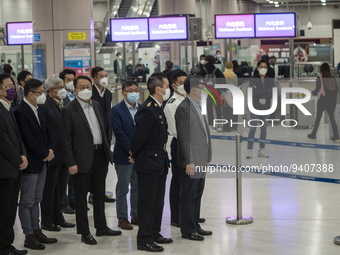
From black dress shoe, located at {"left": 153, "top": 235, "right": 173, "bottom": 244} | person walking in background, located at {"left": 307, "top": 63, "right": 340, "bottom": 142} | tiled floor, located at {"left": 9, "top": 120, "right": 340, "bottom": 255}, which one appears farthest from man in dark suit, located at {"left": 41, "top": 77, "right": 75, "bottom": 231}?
person walking in background, located at {"left": 307, "top": 63, "right": 340, "bottom": 142}

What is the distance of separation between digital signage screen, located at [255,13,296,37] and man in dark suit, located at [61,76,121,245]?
10.9 metres

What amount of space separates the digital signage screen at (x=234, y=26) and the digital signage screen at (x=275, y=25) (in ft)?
0.62

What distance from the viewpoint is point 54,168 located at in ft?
24.8

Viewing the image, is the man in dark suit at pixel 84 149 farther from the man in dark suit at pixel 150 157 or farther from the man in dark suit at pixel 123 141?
the man in dark suit at pixel 150 157

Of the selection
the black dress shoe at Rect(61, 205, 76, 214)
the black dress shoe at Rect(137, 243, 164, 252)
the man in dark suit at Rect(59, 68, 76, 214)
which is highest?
the man in dark suit at Rect(59, 68, 76, 214)

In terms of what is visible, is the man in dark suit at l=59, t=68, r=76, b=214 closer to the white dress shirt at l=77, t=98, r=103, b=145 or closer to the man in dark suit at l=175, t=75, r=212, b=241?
the white dress shirt at l=77, t=98, r=103, b=145

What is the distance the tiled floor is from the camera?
6906 mm

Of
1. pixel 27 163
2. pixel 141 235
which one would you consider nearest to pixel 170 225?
pixel 141 235

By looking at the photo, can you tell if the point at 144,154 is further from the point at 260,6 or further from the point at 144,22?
the point at 260,6

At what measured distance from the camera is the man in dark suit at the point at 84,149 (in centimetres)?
696

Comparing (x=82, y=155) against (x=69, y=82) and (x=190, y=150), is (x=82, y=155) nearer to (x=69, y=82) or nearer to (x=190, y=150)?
(x=190, y=150)

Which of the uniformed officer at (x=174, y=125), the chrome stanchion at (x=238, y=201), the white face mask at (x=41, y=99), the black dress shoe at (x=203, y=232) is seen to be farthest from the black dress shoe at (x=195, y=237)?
the white face mask at (x=41, y=99)

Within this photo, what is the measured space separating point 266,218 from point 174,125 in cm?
163

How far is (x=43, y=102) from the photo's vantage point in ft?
23.2
